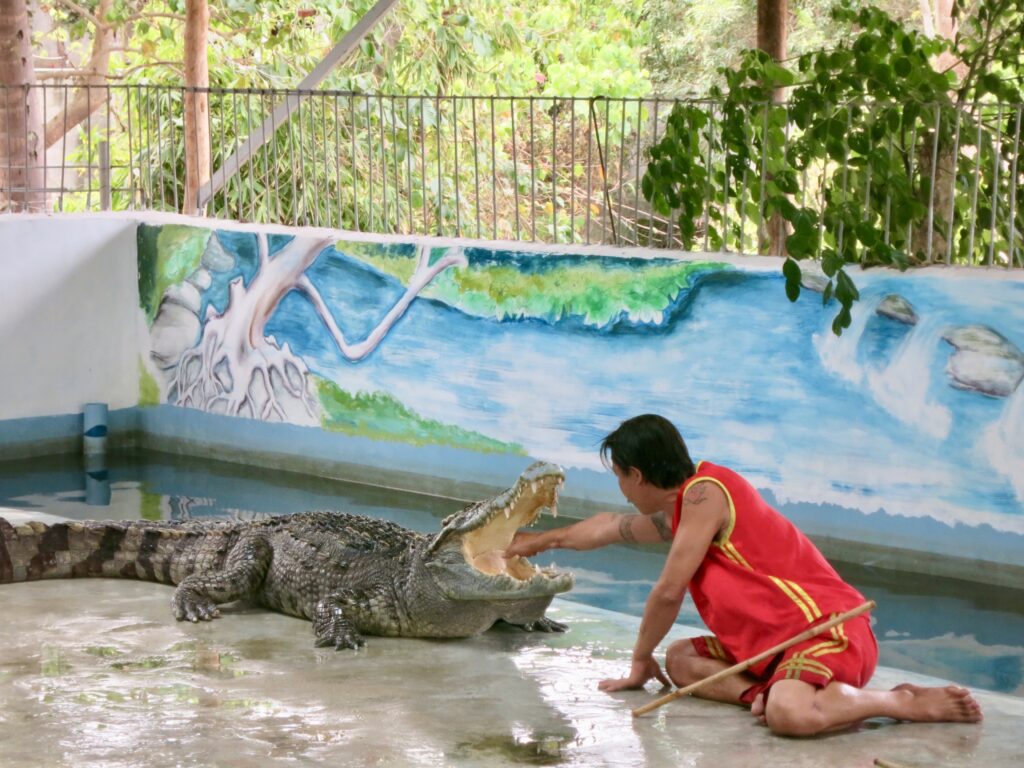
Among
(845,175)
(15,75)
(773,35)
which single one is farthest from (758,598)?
(15,75)

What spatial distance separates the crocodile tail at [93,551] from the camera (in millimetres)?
6059

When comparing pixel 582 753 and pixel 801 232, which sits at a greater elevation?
pixel 801 232

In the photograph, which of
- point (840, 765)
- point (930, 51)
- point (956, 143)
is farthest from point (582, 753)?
point (930, 51)

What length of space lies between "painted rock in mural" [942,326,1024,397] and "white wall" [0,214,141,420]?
5782mm

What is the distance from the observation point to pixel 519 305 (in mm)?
8242

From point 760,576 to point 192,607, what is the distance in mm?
2435

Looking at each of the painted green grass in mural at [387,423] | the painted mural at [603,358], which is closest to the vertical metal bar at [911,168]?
the painted mural at [603,358]

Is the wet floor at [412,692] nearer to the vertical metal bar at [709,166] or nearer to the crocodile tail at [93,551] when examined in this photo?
the crocodile tail at [93,551]

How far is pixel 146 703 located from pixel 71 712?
224 mm

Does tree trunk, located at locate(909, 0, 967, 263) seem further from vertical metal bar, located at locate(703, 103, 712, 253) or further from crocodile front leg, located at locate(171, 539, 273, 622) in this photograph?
crocodile front leg, located at locate(171, 539, 273, 622)

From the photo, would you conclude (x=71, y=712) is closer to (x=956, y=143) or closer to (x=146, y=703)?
(x=146, y=703)

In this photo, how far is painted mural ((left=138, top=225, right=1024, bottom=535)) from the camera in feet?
22.1

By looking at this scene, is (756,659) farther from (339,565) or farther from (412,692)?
(339,565)

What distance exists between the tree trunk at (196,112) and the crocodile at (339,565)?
4595mm
